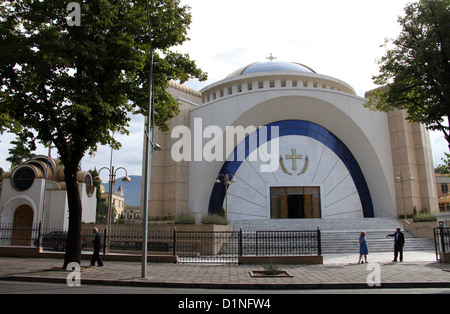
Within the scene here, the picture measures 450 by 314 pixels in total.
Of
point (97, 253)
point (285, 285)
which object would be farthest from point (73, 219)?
point (285, 285)

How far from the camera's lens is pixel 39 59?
1012 centimetres

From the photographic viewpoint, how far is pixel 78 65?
36.8ft

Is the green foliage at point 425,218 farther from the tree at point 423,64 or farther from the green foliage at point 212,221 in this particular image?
the green foliage at point 212,221

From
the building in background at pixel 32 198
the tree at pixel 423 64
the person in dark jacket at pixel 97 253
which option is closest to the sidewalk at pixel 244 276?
the person in dark jacket at pixel 97 253

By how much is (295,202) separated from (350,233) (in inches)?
358

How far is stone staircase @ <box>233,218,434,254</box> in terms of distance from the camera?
19.0 m

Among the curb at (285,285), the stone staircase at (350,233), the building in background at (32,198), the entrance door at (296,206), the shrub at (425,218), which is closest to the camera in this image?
the curb at (285,285)

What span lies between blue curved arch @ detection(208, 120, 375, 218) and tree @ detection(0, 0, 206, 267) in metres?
17.4

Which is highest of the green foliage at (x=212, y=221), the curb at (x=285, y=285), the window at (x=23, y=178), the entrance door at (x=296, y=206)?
the window at (x=23, y=178)

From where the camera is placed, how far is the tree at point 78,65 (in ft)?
33.7

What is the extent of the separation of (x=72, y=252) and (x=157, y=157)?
16.8 metres

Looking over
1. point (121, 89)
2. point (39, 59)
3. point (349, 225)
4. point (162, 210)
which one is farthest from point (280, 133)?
point (39, 59)

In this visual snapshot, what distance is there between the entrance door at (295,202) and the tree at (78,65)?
18.8 meters

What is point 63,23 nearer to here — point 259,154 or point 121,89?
point 121,89
